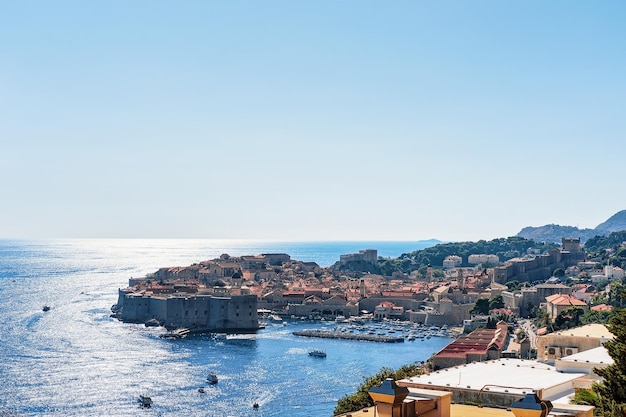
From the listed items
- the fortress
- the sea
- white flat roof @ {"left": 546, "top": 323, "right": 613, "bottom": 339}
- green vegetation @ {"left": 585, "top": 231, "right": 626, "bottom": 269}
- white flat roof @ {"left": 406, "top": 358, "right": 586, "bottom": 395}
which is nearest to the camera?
white flat roof @ {"left": 406, "top": 358, "right": 586, "bottom": 395}

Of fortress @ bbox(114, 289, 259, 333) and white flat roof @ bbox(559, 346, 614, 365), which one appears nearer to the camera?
white flat roof @ bbox(559, 346, 614, 365)

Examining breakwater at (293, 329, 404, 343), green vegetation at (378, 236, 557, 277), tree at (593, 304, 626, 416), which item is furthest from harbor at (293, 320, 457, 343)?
green vegetation at (378, 236, 557, 277)

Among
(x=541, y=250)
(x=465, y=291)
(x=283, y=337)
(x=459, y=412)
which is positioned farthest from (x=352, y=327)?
(x=541, y=250)

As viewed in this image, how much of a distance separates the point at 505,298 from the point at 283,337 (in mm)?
23070

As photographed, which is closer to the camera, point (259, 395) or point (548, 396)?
point (548, 396)

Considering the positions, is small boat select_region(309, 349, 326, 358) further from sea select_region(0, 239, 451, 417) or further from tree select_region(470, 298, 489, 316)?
tree select_region(470, 298, 489, 316)

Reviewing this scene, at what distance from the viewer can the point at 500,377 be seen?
15.1 meters

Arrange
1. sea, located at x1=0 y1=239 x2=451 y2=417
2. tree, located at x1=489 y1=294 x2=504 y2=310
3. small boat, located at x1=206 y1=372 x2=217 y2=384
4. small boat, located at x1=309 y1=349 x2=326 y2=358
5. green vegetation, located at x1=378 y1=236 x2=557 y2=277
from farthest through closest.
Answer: green vegetation, located at x1=378 y1=236 x2=557 y2=277 < tree, located at x1=489 y1=294 x2=504 y2=310 < small boat, located at x1=309 y1=349 x2=326 y2=358 < small boat, located at x1=206 y1=372 x2=217 y2=384 < sea, located at x1=0 y1=239 x2=451 y2=417

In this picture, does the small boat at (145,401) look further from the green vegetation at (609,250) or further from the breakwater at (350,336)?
the green vegetation at (609,250)

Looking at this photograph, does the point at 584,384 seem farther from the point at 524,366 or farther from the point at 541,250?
the point at 541,250

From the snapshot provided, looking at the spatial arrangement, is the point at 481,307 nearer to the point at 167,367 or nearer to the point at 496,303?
the point at 496,303

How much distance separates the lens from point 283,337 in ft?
160

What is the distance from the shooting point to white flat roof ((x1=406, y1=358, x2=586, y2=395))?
13570 mm

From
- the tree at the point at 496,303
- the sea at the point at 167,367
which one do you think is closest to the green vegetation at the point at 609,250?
the tree at the point at 496,303
